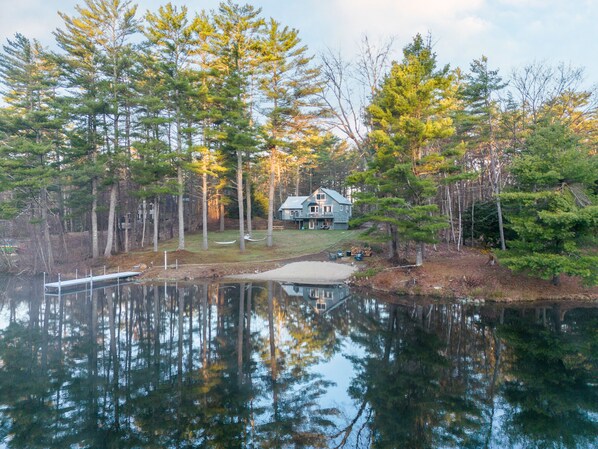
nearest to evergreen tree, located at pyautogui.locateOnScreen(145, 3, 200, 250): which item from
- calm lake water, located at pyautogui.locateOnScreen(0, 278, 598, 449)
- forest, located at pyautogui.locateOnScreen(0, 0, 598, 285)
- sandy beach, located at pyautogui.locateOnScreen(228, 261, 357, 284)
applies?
forest, located at pyautogui.locateOnScreen(0, 0, 598, 285)

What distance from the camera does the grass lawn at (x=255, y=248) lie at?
25.9 m

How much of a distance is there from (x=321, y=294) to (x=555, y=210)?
10487mm

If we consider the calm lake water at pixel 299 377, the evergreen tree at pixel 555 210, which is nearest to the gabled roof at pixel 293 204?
the evergreen tree at pixel 555 210

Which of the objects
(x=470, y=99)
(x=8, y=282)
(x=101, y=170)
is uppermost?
(x=470, y=99)

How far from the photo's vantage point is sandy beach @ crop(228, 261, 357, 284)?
21484mm

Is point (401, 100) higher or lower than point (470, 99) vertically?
lower

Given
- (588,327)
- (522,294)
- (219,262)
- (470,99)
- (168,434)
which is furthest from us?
(219,262)

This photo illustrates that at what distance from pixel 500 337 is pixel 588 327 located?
3.48 metres

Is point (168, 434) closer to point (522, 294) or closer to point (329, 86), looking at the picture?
point (522, 294)

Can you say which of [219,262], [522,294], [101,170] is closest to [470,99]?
[522,294]

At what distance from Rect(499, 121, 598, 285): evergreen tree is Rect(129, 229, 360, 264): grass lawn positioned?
907 cm

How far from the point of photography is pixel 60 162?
2547cm

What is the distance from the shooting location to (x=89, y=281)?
1955 centimetres

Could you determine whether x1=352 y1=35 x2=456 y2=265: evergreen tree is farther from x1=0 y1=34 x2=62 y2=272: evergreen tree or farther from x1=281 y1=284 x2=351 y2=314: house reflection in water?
x1=0 y1=34 x2=62 y2=272: evergreen tree
